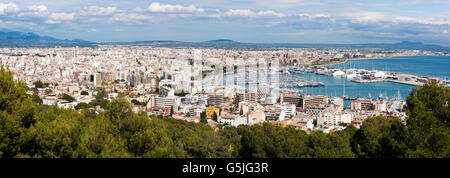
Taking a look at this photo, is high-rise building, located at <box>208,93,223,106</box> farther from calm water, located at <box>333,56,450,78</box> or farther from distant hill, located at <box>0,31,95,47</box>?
distant hill, located at <box>0,31,95,47</box>

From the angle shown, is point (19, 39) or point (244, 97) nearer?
point (244, 97)

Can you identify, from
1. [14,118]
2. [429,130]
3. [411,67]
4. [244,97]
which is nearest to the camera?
[14,118]

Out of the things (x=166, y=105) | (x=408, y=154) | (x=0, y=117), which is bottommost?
(x=166, y=105)

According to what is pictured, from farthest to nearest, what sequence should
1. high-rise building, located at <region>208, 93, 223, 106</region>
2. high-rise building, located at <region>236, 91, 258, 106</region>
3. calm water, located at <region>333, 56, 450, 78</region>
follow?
calm water, located at <region>333, 56, 450, 78</region>, high-rise building, located at <region>208, 93, 223, 106</region>, high-rise building, located at <region>236, 91, 258, 106</region>

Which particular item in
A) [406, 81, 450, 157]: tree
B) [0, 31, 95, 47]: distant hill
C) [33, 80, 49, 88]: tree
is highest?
[0, 31, 95, 47]: distant hill

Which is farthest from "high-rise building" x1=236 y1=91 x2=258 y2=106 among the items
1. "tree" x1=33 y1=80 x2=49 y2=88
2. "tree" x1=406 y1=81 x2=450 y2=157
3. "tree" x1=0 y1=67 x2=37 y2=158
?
"tree" x1=0 y1=67 x2=37 y2=158

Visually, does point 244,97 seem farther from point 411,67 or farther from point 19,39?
point 19,39

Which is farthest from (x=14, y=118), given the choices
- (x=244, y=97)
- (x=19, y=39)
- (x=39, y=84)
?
(x=19, y=39)

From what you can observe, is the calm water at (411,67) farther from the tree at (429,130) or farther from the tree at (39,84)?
the tree at (429,130)

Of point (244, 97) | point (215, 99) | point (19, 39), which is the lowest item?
point (215, 99)
